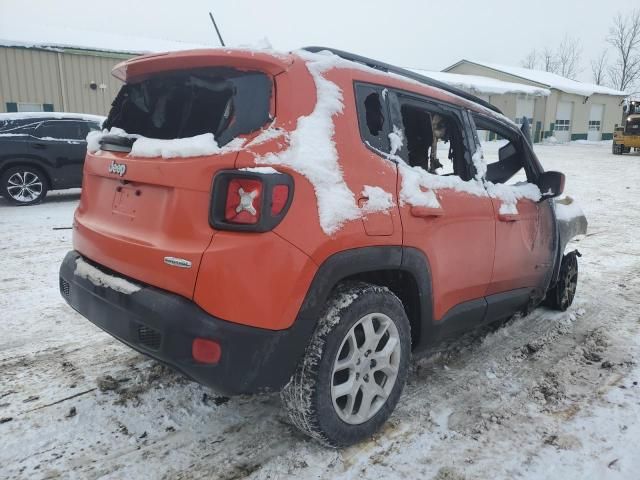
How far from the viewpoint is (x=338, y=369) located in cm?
240

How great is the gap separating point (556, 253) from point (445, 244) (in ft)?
5.62

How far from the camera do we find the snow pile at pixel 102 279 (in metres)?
2.29

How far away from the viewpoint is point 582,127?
138 feet

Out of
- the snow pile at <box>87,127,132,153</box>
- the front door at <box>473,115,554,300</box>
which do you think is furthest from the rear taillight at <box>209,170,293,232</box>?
the front door at <box>473,115,554,300</box>

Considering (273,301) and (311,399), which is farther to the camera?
(311,399)

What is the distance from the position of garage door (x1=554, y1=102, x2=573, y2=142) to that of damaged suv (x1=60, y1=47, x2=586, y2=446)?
42170 mm

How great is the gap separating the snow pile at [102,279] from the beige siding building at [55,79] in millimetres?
16499

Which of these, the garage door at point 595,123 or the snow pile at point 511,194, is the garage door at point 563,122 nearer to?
the garage door at point 595,123

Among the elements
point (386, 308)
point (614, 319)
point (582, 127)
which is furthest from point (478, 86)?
point (386, 308)

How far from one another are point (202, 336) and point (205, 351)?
0.07 metres

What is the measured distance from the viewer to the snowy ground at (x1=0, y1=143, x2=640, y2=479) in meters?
2.40

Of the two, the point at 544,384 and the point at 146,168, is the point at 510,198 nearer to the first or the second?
the point at 544,384

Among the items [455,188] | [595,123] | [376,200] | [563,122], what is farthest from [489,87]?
[376,200]

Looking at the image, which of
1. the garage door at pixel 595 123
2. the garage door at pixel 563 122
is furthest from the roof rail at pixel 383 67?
the garage door at pixel 595 123
